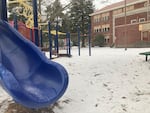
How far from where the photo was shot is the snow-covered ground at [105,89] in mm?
6449

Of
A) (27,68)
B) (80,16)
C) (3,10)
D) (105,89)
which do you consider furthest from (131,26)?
(27,68)

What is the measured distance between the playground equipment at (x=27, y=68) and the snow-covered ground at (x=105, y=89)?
440 millimetres

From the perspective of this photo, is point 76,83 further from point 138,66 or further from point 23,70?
point 138,66

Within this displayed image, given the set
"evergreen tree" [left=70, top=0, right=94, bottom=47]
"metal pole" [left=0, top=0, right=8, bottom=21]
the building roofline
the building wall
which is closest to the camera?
"metal pole" [left=0, top=0, right=8, bottom=21]

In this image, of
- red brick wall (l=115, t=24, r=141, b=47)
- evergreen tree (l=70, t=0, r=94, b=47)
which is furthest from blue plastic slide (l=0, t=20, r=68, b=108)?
evergreen tree (l=70, t=0, r=94, b=47)

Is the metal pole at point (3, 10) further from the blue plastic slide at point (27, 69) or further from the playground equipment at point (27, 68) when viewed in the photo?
the blue plastic slide at point (27, 69)

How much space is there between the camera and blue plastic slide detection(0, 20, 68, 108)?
20.6 ft

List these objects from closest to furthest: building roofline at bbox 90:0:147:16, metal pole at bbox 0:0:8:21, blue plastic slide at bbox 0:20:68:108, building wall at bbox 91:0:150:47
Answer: blue plastic slide at bbox 0:20:68:108
metal pole at bbox 0:0:8:21
building wall at bbox 91:0:150:47
building roofline at bbox 90:0:147:16

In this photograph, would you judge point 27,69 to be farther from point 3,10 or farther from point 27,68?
point 3,10

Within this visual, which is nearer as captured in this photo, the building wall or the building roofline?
the building wall

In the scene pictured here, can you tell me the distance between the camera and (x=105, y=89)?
24.9 feet

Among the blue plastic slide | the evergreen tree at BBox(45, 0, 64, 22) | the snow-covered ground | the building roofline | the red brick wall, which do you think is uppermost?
the building roofline

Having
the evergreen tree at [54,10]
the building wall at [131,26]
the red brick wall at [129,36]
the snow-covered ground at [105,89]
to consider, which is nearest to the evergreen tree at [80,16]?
the building wall at [131,26]

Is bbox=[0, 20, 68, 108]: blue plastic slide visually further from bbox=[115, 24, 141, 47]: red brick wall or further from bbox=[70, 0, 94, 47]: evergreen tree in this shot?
bbox=[70, 0, 94, 47]: evergreen tree
